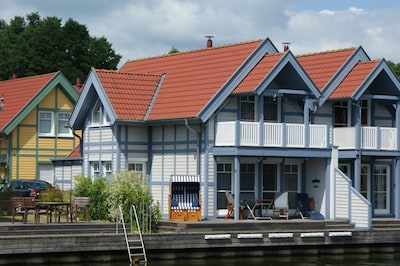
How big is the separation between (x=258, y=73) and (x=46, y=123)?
18452mm

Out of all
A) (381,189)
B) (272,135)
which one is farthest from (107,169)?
(381,189)

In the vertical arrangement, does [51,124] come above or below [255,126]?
above

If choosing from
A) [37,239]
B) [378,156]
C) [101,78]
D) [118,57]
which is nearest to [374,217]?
[378,156]

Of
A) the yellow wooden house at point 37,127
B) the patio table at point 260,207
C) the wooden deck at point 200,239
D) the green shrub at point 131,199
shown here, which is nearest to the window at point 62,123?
the yellow wooden house at point 37,127

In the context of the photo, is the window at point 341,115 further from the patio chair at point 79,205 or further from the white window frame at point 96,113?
the patio chair at point 79,205

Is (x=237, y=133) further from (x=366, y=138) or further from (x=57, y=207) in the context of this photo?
(x=57, y=207)

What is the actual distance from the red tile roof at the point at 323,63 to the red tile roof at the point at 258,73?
3.11 meters

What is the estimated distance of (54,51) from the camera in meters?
77.5

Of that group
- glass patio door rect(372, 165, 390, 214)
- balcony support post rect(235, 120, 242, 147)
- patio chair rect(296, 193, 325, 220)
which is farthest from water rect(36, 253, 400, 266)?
glass patio door rect(372, 165, 390, 214)

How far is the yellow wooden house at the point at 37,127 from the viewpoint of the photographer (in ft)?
171

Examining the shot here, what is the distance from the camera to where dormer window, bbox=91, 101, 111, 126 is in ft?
134

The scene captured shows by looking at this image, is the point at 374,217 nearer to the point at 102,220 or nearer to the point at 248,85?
the point at 248,85

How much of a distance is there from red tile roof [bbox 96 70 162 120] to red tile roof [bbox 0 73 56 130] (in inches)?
476

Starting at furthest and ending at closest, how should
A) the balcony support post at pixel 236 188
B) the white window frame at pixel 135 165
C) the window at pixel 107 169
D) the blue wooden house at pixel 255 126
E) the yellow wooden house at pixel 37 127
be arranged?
the yellow wooden house at pixel 37 127, the window at pixel 107 169, the white window frame at pixel 135 165, the blue wooden house at pixel 255 126, the balcony support post at pixel 236 188
